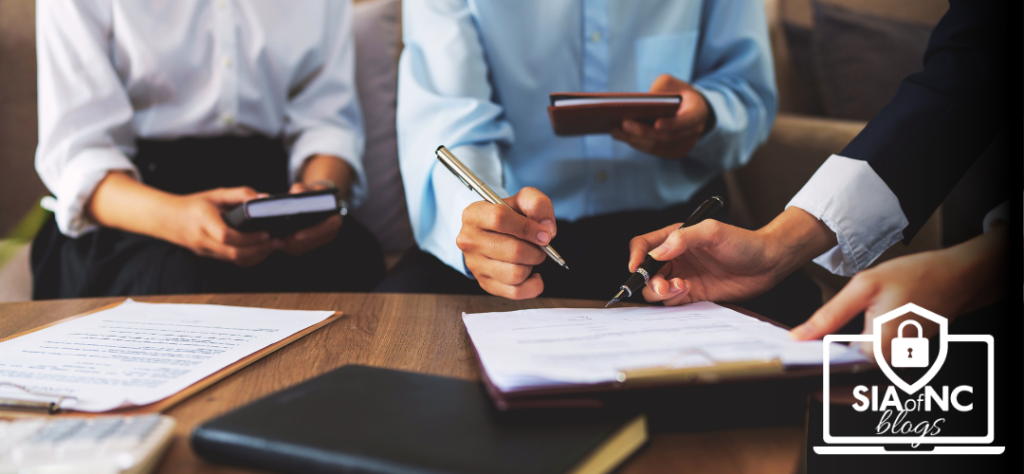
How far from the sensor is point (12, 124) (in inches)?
50.6

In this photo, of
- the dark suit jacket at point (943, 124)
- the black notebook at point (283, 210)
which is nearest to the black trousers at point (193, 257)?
the black notebook at point (283, 210)

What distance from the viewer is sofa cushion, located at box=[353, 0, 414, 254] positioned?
1360mm

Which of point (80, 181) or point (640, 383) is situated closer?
point (640, 383)

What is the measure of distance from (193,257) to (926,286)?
3.18 ft

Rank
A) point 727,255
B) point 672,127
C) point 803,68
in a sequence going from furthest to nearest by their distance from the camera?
1. point 803,68
2. point 672,127
3. point 727,255

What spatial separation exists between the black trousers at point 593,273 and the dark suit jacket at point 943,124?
138 millimetres

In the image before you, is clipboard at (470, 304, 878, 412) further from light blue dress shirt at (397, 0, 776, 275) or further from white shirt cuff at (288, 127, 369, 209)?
white shirt cuff at (288, 127, 369, 209)

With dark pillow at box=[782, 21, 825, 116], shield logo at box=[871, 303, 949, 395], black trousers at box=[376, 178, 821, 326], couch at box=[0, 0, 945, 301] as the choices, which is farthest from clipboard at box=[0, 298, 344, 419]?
dark pillow at box=[782, 21, 825, 116]

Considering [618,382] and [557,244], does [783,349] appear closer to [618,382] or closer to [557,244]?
[618,382]

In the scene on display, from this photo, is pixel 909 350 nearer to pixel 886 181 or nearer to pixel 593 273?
pixel 886 181

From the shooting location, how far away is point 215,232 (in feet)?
2.80

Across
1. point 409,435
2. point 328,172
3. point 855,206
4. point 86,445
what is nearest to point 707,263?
point 855,206

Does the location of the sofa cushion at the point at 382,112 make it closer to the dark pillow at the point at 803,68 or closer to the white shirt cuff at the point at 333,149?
the white shirt cuff at the point at 333,149

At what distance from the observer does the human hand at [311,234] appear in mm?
941
